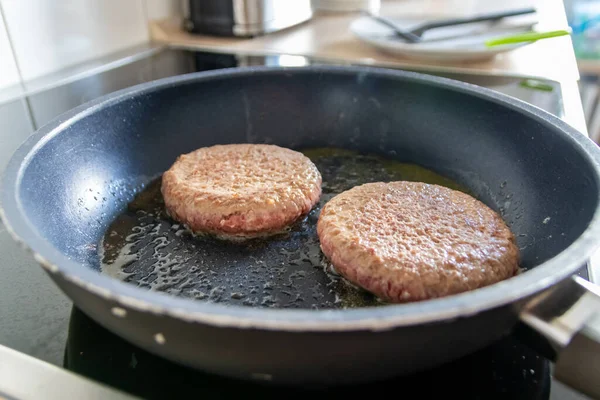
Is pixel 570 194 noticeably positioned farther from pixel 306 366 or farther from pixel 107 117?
pixel 107 117

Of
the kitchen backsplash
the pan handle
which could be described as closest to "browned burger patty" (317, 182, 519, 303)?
the pan handle

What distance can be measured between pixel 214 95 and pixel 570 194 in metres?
0.66

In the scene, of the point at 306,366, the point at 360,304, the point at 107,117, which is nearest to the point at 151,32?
the point at 107,117

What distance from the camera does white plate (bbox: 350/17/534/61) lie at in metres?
1.23

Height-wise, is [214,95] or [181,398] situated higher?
[214,95]

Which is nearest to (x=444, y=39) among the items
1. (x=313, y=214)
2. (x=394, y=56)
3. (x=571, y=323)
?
(x=394, y=56)

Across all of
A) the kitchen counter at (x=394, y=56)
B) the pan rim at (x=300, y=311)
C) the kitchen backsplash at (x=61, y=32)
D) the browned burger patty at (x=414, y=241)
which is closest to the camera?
the pan rim at (x=300, y=311)

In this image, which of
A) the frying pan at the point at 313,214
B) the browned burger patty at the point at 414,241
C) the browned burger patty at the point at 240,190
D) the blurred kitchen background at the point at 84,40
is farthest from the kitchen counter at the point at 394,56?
the browned burger patty at the point at 240,190

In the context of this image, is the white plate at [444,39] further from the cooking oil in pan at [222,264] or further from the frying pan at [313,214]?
the cooking oil in pan at [222,264]

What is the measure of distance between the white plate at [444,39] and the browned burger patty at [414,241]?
0.53m

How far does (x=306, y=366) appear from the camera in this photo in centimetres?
43

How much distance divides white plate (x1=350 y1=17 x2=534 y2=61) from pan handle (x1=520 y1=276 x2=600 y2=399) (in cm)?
88

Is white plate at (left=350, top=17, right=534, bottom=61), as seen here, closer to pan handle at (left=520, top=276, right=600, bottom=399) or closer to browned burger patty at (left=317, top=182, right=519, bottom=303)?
browned burger patty at (left=317, top=182, right=519, bottom=303)

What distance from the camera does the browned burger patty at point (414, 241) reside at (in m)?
0.65
